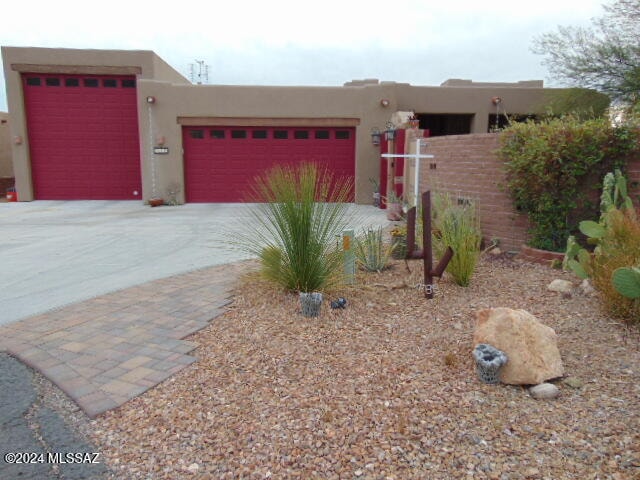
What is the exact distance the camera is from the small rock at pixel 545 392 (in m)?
2.91

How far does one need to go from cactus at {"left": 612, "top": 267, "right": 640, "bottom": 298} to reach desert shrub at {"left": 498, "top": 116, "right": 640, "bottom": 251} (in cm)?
266

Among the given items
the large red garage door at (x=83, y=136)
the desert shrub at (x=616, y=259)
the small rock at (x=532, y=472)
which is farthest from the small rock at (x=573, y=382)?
the large red garage door at (x=83, y=136)

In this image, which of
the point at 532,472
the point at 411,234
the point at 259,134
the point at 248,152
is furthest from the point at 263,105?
the point at 532,472

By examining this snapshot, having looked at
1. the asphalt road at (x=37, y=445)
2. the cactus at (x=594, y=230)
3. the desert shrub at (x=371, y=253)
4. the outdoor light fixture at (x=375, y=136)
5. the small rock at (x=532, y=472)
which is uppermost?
the outdoor light fixture at (x=375, y=136)

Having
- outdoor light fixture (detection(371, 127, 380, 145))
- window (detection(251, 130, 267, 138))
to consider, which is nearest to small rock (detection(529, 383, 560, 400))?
outdoor light fixture (detection(371, 127, 380, 145))

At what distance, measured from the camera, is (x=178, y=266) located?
22.1 feet

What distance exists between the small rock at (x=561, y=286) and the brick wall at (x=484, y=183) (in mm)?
1782

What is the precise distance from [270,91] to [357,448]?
513 inches

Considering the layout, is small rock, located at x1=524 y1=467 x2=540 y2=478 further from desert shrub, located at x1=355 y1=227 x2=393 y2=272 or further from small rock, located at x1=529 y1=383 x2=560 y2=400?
desert shrub, located at x1=355 y1=227 x2=393 y2=272

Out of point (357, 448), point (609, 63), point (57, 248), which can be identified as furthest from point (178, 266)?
point (609, 63)

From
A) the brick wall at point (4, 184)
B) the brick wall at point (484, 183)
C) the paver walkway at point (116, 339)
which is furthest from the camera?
the brick wall at point (4, 184)

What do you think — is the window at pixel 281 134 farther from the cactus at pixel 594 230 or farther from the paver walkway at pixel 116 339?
the cactus at pixel 594 230

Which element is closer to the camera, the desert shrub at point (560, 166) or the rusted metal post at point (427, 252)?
the rusted metal post at point (427, 252)

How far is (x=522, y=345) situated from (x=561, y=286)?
206 centimetres
